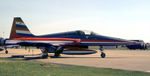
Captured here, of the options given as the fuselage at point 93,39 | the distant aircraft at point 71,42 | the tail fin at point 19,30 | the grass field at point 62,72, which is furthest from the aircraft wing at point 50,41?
the grass field at point 62,72

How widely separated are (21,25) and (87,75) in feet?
59.7

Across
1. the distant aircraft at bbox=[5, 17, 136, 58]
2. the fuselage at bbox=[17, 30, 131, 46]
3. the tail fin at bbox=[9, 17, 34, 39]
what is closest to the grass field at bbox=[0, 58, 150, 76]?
the distant aircraft at bbox=[5, 17, 136, 58]

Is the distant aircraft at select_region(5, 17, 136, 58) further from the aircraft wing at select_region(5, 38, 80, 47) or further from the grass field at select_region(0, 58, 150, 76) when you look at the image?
the grass field at select_region(0, 58, 150, 76)

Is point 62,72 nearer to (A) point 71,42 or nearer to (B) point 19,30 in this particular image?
(A) point 71,42

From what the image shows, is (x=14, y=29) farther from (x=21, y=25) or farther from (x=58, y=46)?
(x=58, y=46)

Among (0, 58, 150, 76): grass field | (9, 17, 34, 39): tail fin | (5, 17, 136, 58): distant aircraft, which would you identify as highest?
(9, 17, 34, 39): tail fin

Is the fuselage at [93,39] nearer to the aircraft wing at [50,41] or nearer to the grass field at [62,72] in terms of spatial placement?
the aircraft wing at [50,41]

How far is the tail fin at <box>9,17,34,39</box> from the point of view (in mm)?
22719

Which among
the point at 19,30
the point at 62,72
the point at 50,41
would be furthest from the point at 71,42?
the point at 62,72

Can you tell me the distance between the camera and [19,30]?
23.0 metres

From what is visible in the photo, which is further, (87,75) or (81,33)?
(81,33)

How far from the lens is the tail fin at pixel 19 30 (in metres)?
22.7

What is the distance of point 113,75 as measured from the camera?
765 cm

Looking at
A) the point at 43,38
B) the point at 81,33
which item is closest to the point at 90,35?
the point at 81,33
